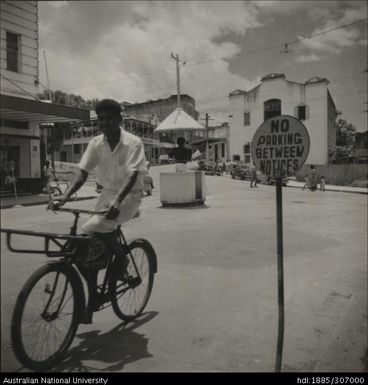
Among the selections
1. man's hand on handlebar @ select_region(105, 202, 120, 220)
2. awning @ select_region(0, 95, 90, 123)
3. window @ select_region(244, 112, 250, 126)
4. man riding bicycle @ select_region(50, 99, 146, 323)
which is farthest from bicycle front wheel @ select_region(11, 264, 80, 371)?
window @ select_region(244, 112, 250, 126)

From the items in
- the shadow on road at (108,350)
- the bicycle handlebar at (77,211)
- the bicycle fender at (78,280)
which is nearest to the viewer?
the bicycle handlebar at (77,211)

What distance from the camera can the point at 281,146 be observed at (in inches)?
166

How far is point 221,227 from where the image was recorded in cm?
945

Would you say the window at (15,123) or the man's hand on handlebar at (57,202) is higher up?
the window at (15,123)

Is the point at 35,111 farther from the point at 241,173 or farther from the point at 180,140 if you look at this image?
the point at 241,173

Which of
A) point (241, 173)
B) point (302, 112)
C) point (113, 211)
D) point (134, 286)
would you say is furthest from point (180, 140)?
point (241, 173)

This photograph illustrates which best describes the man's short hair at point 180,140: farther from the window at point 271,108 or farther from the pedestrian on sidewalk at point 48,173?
the window at point 271,108

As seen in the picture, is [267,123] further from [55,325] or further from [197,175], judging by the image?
[197,175]

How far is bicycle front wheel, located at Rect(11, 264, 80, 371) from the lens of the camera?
215 centimetres

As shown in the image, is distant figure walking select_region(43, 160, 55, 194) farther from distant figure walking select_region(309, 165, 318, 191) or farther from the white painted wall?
distant figure walking select_region(309, 165, 318, 191)

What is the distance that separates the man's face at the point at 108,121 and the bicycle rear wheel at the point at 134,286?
1475mm

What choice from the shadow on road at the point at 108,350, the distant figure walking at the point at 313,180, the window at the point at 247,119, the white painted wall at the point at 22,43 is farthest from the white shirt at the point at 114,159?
the distant figure walking at the point at 313,180

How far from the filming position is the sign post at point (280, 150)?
410cm

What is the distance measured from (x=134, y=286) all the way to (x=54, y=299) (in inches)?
48.6
